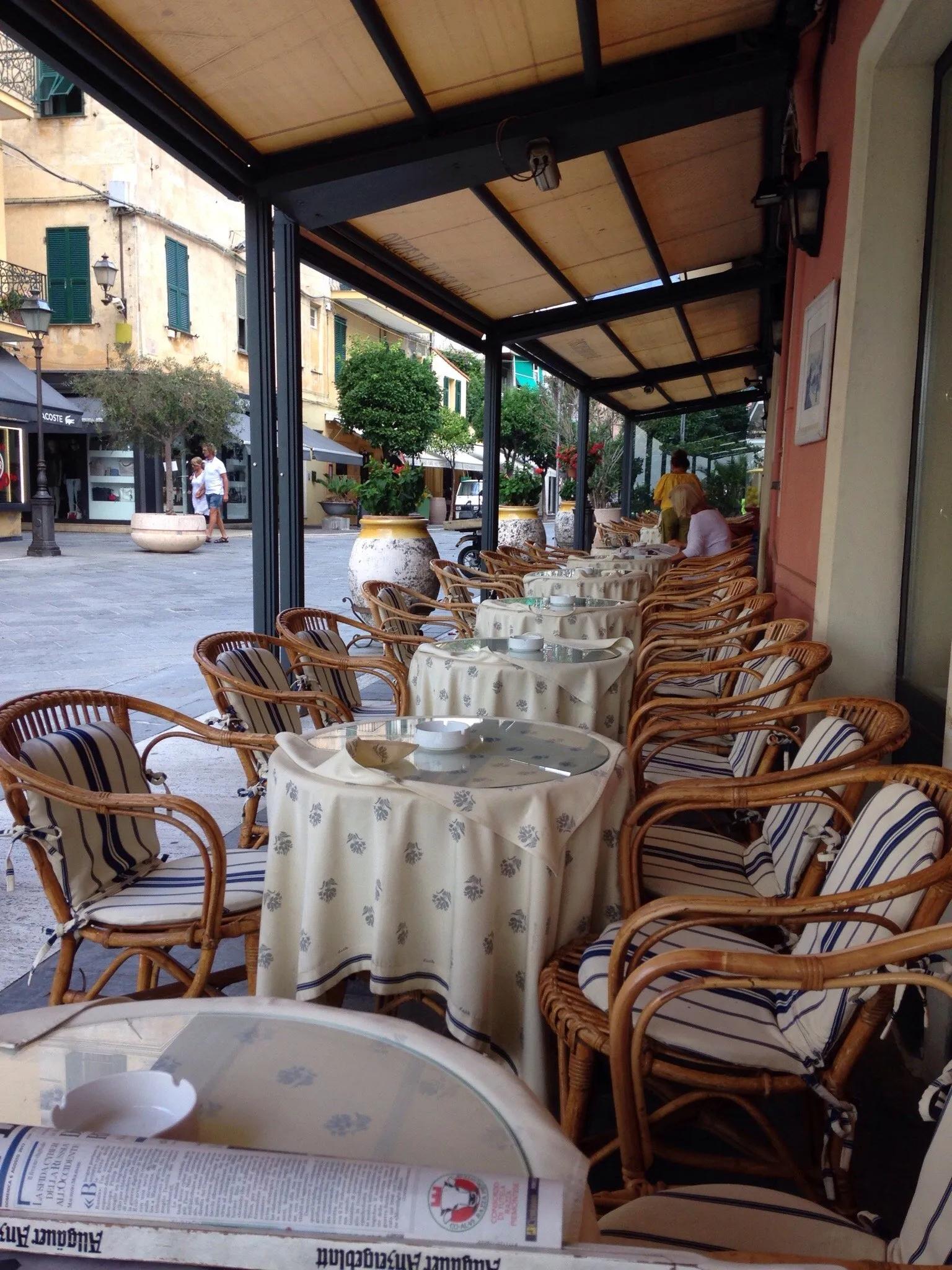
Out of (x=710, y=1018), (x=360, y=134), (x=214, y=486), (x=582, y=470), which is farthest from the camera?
(x=214, y=486)

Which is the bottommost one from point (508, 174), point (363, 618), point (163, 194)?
point (363, 618)

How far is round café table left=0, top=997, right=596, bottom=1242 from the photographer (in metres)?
0.92

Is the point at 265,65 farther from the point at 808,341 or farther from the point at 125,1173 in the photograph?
the point at 125,1173

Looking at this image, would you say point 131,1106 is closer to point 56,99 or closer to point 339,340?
point 56,99

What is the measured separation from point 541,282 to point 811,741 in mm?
6166

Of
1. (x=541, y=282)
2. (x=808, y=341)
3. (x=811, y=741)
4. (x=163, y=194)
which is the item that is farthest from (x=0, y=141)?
(x=811, y=741)

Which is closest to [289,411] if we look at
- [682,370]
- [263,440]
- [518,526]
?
[263,440]

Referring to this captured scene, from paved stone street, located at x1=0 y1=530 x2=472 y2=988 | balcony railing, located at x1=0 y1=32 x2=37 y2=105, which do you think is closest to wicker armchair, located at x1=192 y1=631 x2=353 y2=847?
paved stone street, located at x1=0 y1=530 x2=472 y2=988

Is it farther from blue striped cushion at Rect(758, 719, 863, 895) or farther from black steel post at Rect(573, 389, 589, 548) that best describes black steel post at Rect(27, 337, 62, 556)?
blue striped cushion at Rect(758, 719, 863, 895)

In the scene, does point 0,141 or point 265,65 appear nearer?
point 265,65

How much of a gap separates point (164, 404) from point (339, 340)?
38.4ft

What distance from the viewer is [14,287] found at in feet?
63.5

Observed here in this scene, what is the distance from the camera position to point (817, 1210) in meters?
1.21

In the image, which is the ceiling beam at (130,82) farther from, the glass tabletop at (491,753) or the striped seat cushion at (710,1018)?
the striped seat cushion at (710,1018)
